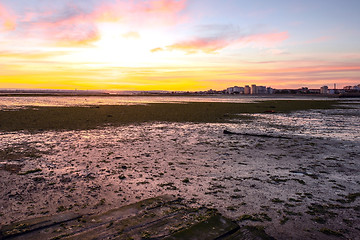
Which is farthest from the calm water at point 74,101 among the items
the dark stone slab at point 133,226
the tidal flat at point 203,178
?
the dark stone slab at point 133,226

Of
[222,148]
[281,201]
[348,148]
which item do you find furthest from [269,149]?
[281,201]

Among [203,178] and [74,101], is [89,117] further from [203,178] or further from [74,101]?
[74,101]

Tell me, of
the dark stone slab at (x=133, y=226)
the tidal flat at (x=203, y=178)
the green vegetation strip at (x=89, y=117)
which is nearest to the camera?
the dark stone slab at (x=133, y=226)

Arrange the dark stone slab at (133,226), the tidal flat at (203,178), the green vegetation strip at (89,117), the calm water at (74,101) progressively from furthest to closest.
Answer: the calm water at (74,101), the green vegetation strip at (89,117), the tidal flat at (203,178), the dark stone slab at (133,226)

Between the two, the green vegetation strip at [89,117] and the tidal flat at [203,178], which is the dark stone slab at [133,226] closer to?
the tidal flat at [203,178]

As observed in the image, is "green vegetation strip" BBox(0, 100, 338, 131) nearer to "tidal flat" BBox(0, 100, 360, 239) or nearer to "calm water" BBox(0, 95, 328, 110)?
"tidal flat" BBox(0, 100, 360, 239)

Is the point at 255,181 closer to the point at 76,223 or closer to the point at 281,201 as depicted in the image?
the point at 281,201

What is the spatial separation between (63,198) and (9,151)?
5409 millimetres

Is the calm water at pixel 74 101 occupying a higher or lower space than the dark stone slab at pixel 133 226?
higher

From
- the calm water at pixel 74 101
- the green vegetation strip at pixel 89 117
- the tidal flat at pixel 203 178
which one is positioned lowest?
the tidal flat at pixel 203 178

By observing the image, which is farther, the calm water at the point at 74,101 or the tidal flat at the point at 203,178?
→ the calm water at the point at 74,101

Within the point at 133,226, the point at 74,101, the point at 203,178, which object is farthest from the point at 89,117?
the point at 74,101

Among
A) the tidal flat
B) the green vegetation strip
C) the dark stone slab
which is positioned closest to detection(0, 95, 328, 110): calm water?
the green vegetation strip

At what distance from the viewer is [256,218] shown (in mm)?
4324
